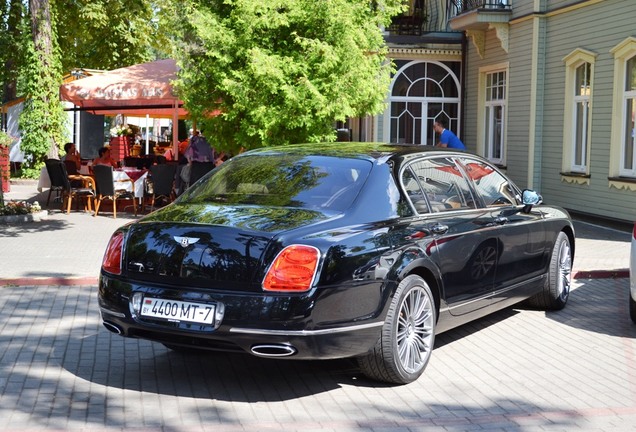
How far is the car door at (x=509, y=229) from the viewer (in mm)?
8102

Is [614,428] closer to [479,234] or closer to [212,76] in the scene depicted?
[479,234]

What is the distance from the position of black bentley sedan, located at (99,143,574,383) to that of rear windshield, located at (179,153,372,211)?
0.01 metres

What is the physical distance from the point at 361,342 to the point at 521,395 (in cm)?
114

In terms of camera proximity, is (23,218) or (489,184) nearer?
(489,184)

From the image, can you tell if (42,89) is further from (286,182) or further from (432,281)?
(432,281)

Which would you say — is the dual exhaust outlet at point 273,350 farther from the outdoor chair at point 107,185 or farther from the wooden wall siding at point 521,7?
the wooden wall siding at point 521,7

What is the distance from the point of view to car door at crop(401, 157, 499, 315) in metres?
7.14

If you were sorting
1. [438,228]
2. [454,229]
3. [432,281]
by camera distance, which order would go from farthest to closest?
[454,229] → [438,228] → [432,281]

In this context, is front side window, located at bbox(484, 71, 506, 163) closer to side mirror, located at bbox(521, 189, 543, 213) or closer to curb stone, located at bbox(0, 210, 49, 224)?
curb stone, located at bbox(0, 210, 49, 224)

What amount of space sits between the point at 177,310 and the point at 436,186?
2354 mm

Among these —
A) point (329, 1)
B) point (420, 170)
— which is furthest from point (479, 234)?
point (329, 1)

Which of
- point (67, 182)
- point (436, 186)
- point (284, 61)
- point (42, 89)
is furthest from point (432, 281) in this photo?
point (42, 89)

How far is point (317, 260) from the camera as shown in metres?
6.06

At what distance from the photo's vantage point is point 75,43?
4338 cm
